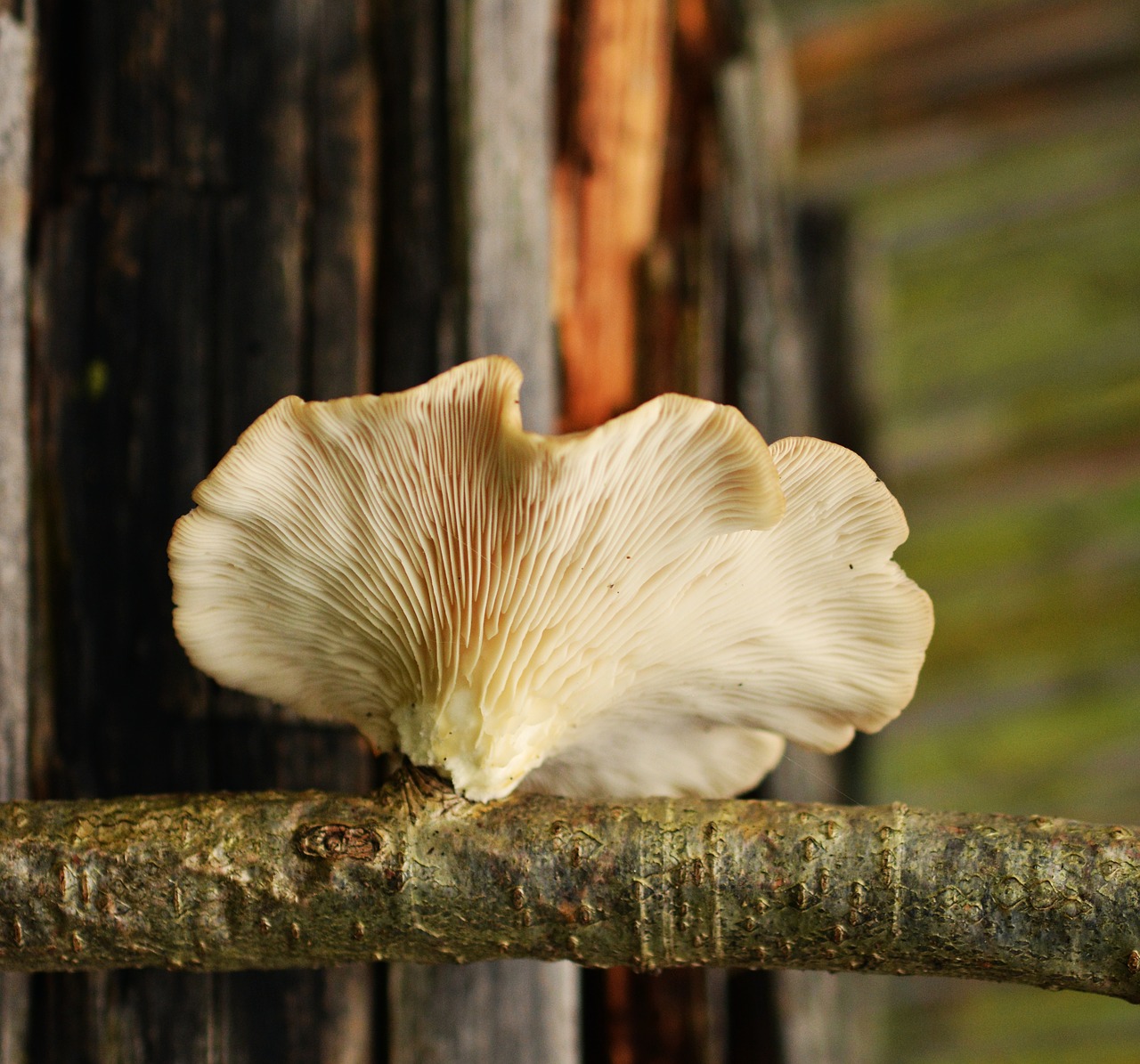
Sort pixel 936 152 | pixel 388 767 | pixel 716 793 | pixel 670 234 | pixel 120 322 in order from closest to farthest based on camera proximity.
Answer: pixel 388 767 → pixel 716 793 → pixel 120 322 → pixel 670 234 → pixel 936 152

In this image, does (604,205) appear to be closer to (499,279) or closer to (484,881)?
(499,279)

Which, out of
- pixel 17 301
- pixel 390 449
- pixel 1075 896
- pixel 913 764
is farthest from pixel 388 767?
pixel 913 764

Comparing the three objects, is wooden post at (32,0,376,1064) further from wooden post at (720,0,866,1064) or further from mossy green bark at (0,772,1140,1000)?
wooden post at (720,0,866,1064)

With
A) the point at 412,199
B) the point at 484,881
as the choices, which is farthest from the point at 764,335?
the point at 484,881

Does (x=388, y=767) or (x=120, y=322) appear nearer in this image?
(x=388, y=767)

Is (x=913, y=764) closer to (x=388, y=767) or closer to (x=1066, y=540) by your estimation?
(x=1066, y=540)

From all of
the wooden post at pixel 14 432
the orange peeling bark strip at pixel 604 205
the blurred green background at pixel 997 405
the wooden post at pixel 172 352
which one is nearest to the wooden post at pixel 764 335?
the orange peeling bark strip at pixel 604 205
